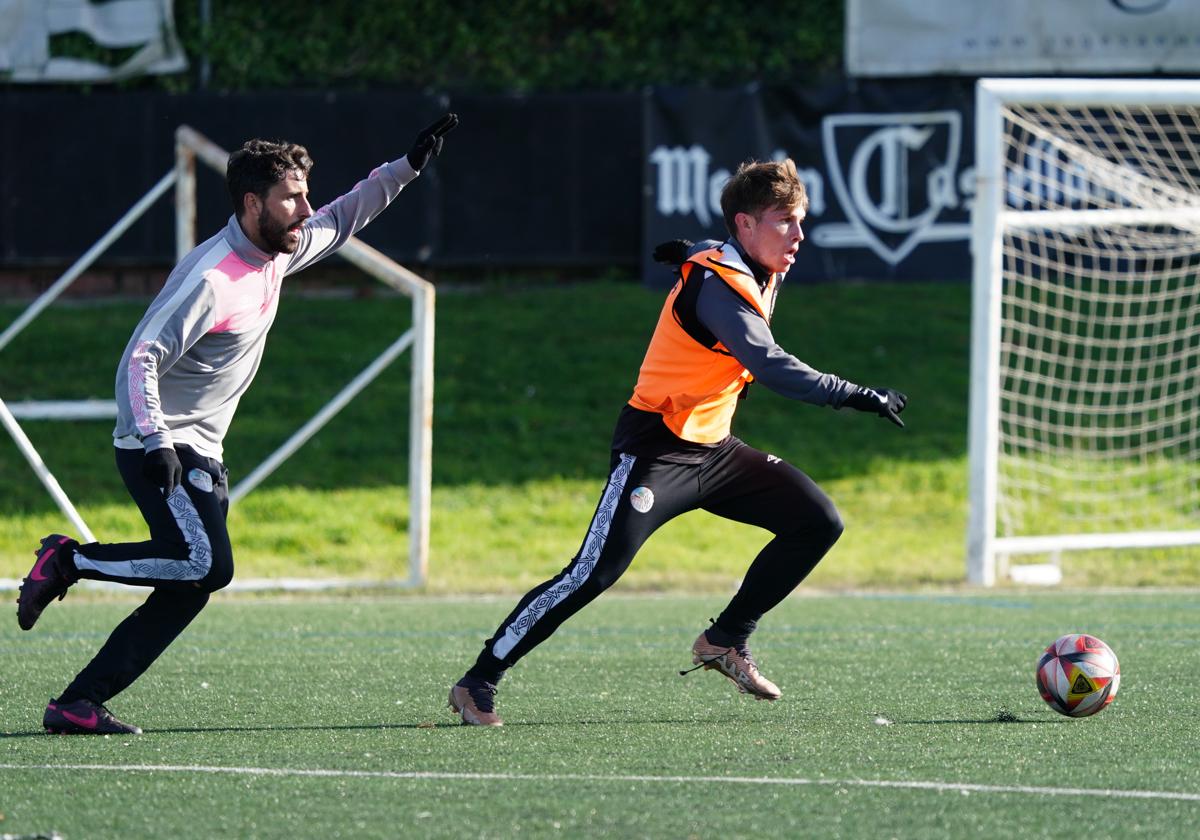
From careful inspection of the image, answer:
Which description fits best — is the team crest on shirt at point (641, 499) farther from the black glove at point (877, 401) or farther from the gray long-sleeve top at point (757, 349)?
the black glove at point (877, 401)

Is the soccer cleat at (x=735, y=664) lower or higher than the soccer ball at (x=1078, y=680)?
lower

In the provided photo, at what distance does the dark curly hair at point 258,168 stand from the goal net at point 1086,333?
6.33 metres

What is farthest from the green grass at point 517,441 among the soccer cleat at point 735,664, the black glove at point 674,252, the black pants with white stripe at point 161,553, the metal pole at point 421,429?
the black pants with white stripe at point 161,553

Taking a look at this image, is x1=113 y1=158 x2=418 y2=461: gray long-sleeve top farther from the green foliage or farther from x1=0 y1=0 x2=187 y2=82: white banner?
the green foliage

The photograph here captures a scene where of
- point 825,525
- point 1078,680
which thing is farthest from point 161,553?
point 1078,680

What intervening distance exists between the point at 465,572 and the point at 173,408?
702cm

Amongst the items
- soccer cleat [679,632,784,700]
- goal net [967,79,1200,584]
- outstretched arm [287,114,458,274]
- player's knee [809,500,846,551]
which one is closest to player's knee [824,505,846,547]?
player's knee [809,500,846,551]

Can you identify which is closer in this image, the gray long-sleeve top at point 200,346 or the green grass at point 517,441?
the gray long-sleeve top at point 200,346

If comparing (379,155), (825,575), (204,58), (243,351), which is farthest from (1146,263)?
(243,351)

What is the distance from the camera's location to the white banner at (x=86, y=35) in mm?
17281

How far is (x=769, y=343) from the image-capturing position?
597 centimetres

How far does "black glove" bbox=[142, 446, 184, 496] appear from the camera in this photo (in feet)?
18.3

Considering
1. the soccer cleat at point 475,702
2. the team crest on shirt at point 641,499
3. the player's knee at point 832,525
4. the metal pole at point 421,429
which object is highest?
the team crest on shirt at point 641,499

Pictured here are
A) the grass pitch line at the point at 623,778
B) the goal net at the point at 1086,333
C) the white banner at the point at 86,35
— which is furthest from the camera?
the white banner at the point at 86,35
